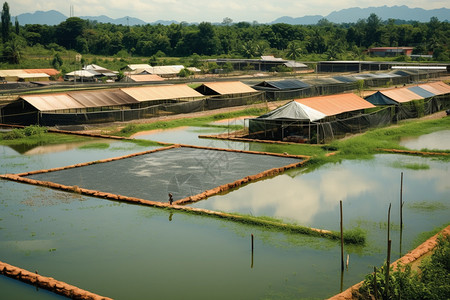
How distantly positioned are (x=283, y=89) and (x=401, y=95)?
45.0 ft

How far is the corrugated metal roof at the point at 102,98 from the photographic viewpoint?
3772 centimetres

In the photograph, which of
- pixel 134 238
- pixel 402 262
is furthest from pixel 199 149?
pixel 402 262

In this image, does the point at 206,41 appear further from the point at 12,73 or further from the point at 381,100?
the point at 381,100

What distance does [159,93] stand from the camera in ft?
143

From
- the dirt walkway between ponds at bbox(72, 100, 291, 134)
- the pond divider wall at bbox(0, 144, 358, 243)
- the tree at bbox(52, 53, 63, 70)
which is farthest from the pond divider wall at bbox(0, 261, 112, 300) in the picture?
the tree at bbox(52, 53, 63, 70)

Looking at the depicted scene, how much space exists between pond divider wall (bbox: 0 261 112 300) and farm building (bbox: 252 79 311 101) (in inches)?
1639

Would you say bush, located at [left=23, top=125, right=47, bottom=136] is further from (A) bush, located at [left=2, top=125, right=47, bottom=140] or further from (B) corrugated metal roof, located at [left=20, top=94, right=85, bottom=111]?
(B) corrugated metal roof, located at [left=20, top=94, right=85, bottom=111]

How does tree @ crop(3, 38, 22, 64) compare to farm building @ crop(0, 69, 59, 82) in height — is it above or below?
above

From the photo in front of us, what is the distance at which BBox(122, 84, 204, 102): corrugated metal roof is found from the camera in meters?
41.9

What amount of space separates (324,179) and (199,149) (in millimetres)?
8266

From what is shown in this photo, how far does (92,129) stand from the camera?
1404 inches

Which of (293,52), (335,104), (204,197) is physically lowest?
(204,197)

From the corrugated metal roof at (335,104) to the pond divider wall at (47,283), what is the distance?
22060 millimetres

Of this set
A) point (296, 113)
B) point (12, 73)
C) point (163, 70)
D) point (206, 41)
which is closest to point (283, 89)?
point (296, 113)
